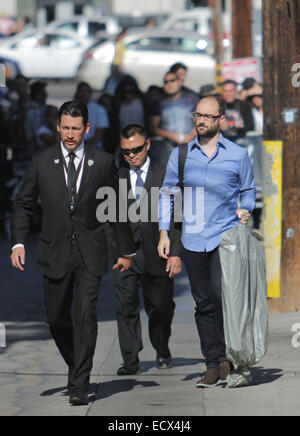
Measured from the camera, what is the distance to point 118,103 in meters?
17.8

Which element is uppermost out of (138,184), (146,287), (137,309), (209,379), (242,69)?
(242,69)

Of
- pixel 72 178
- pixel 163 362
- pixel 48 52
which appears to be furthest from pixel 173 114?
pixel 48 52

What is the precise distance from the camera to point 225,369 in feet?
27.0

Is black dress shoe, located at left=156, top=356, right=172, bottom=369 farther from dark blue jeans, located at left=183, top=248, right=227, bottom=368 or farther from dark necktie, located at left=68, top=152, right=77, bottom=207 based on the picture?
dark necktie, located at left=68, top=152, right=77, bottom=207

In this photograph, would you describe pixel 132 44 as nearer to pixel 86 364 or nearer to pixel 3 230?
pixel 3 230

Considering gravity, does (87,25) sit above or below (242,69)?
above

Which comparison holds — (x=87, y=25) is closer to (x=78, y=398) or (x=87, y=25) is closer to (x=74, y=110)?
(x=74, y=110)

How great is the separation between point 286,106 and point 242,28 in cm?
1036

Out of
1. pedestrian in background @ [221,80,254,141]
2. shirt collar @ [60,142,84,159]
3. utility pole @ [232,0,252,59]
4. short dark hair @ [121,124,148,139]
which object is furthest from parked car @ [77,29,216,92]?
shirt collar @ [60,142,84,159]

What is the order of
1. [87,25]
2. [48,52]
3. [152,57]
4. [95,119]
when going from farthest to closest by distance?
1. [87,25]
2. [48,52]
3. [152,57]
4. [95,119]

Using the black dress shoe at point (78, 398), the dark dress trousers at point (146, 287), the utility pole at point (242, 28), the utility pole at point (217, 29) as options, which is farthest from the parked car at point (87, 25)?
the black dress shoe at point (78, 398)

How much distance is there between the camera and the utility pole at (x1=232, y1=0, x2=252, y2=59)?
20672 millimetres

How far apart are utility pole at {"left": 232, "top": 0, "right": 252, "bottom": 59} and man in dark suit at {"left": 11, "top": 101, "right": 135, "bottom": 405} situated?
43.5ft
